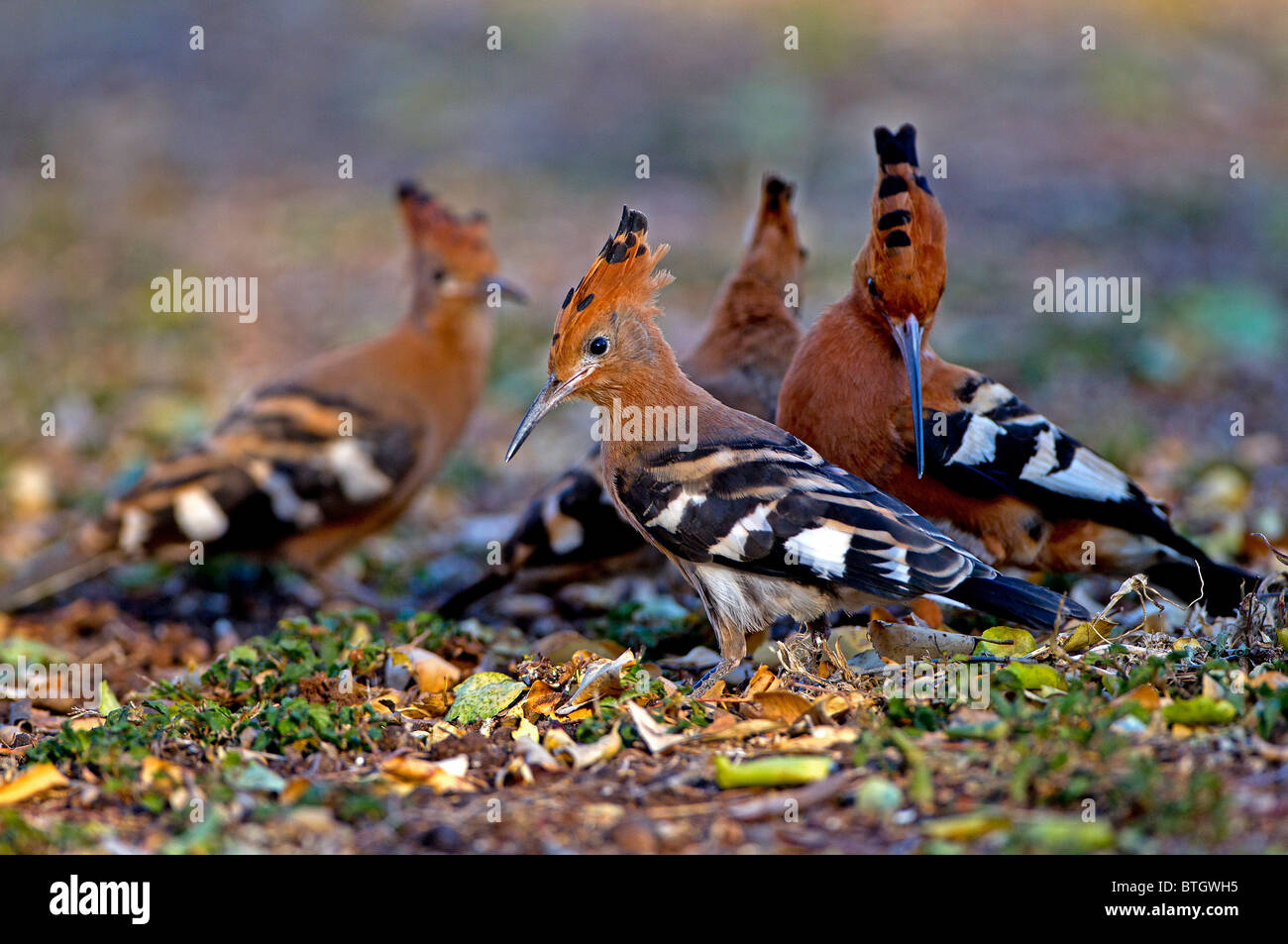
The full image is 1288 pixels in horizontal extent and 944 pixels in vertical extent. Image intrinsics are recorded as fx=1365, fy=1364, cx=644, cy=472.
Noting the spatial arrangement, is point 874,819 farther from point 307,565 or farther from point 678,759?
point 307,565

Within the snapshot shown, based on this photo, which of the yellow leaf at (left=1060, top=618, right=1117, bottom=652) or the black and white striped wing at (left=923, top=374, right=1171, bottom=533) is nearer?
the yellow leaf at (left=1060, top=618, right=1117, bottom=652)

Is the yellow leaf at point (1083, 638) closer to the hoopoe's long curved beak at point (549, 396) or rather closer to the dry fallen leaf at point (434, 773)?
the hoopoe's long curved beak at point (549, 396)

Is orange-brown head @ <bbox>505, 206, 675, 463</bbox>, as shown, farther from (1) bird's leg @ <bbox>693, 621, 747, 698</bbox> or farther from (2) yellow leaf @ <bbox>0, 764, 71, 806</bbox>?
(2) yellow leaf @ <bbox>0, 764, 71, 806</bbox>

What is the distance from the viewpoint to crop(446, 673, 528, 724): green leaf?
12.9ft

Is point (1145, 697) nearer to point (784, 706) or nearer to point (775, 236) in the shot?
point (784, 706)

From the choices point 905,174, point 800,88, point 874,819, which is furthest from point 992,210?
point 874,819

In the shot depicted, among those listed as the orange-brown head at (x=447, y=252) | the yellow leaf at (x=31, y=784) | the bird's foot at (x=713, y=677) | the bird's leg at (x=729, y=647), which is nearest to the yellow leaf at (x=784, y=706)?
the bird's foot at (x=713, y=677)

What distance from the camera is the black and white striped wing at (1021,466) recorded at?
173 inches

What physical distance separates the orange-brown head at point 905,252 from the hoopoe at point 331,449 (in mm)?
2890

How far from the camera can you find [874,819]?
3.03 m

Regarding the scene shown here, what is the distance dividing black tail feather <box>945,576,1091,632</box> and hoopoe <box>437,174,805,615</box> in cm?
157

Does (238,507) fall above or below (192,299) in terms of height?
below

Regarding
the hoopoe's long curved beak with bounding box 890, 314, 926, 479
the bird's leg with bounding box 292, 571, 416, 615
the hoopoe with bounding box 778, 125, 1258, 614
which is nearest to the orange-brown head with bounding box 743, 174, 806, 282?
the hoopoe with bounding box 778, 125, 1258, 614
